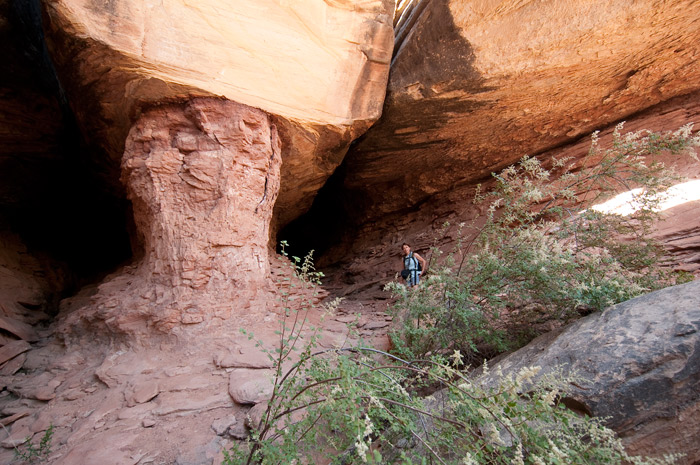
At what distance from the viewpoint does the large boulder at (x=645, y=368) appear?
1.61m

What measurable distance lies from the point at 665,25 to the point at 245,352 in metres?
6.98

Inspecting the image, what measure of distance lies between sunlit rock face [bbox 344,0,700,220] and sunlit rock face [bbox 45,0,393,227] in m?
0.83

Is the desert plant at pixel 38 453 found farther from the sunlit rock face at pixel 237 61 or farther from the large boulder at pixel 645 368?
the sunlit rock face at pixel 237 61

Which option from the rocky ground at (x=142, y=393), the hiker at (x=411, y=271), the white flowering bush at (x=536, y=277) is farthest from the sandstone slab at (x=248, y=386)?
the hiker at (x=411, y=271)

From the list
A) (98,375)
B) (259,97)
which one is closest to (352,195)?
(259,97)

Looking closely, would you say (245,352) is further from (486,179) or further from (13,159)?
(13,159)

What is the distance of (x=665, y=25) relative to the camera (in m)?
4.70

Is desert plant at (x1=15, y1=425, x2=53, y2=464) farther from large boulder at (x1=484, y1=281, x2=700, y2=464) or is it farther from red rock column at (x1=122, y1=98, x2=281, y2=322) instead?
large boulder at (x1=484, y1=281, x2=700, y2=464)

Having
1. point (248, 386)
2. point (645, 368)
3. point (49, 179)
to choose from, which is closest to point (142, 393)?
point (248, 386)

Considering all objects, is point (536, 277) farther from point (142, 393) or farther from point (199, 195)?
point (199, 195)

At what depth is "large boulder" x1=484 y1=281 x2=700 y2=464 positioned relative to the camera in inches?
63.2

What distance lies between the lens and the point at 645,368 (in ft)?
5.78

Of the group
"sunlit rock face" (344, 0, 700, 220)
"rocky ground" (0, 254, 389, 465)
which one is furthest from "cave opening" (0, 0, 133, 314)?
"sunlit rock face" (344, 0, 700, 220)

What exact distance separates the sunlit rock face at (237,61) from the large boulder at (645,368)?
442cm
